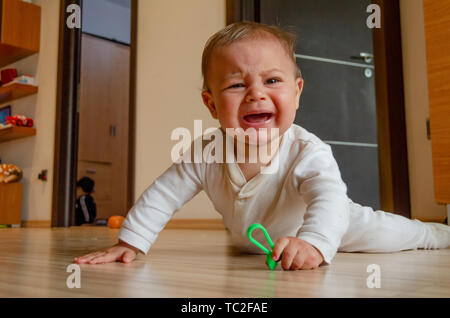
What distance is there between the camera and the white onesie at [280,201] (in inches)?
29.6

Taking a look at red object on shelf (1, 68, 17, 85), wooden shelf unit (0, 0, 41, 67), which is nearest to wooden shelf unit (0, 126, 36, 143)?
red object on shelf (1, 68, 17, 85)

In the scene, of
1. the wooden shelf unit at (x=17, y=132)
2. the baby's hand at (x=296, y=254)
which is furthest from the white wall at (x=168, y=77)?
the baby's hand at (x=296, y=254)

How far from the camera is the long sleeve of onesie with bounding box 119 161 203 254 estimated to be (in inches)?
32.1

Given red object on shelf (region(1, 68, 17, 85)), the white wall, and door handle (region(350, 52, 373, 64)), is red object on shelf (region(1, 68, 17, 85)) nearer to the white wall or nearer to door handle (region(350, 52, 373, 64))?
the white wall

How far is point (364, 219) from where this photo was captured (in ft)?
3.00

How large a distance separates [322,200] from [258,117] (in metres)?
0.20

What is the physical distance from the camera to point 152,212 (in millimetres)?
845

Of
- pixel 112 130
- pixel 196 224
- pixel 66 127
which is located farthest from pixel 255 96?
pixel 112 130

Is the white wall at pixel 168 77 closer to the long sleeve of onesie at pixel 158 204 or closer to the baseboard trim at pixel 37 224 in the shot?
the baseboard trim at pixel 37 224

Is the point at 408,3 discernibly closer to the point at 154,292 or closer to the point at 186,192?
the point at 186,192

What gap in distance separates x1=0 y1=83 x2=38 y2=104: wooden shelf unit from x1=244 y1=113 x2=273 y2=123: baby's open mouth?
3.05m

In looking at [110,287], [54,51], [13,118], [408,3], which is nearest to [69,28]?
[54,51]

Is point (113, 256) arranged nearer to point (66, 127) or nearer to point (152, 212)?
point (152, 212)
